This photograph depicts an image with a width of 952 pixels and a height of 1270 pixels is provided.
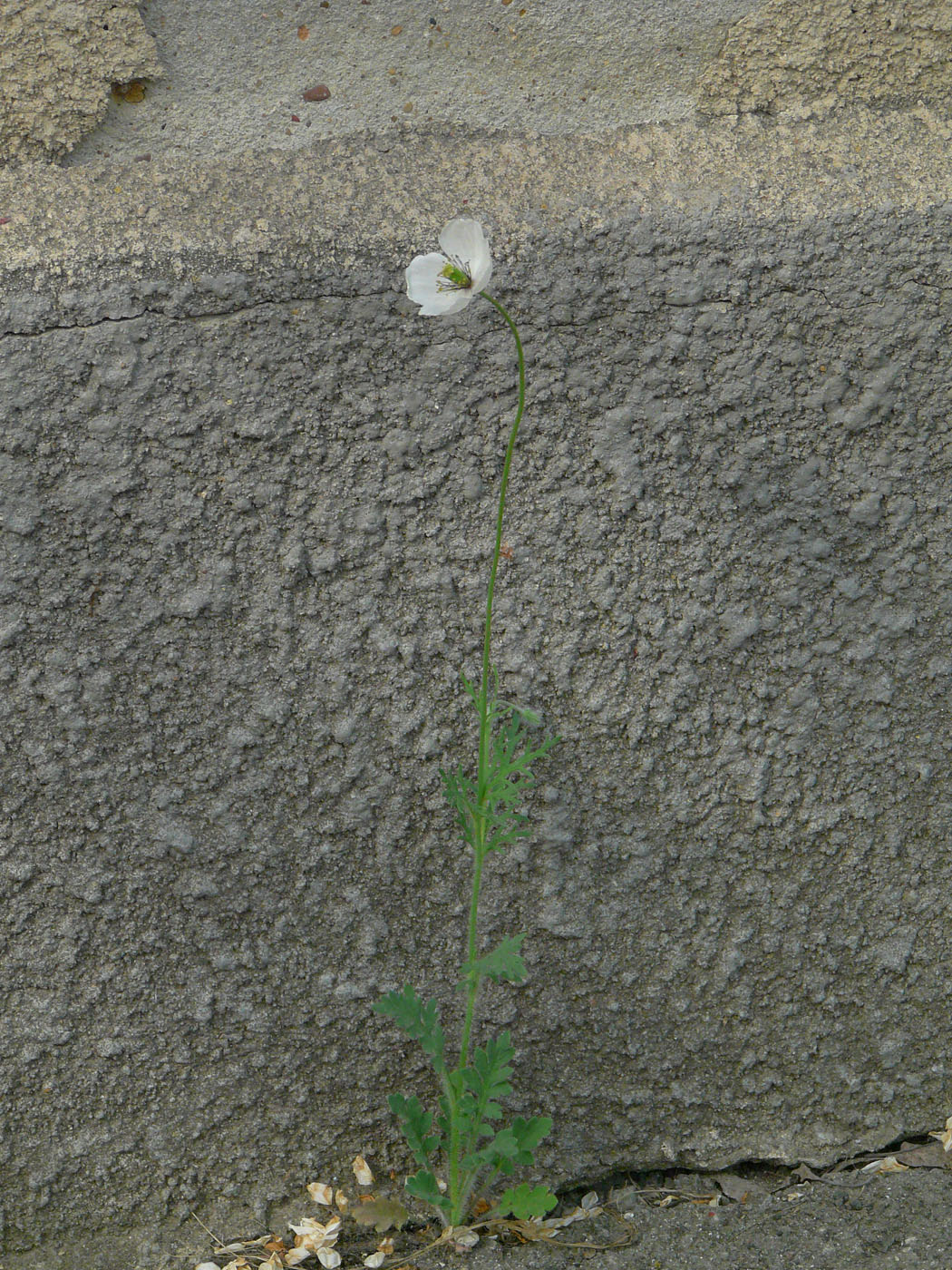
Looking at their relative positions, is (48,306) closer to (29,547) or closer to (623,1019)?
(29,547)

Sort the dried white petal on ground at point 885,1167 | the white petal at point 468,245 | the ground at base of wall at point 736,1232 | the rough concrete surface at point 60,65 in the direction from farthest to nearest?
Result: the dried white petal on ground at point 885,1167 → the ground at base of wall at point 736,1232 → the rough concrete surface at point 60,65 → the white petal at point 468,245

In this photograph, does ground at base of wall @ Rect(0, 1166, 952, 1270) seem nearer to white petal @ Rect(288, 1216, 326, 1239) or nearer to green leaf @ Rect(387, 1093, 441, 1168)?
white petal @ Rect(288, 1216, 326, 1239)

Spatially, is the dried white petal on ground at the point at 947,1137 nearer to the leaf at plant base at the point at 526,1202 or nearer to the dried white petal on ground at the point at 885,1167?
the dried white petal on ground at the point at 885,1167

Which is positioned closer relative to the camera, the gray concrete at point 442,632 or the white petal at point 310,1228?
the gray concrete at point 442,632

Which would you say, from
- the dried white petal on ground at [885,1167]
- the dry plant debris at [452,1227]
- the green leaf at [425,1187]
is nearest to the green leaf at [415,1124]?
the green leaf at [425,1187]

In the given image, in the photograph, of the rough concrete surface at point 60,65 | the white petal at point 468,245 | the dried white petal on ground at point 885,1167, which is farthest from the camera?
the dried white petal on ground at point 885,1167

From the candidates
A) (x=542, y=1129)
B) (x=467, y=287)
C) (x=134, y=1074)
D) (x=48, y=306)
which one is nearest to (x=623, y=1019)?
(x=542, y=1129)

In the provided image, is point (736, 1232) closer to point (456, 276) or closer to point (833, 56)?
point (456, 276)
